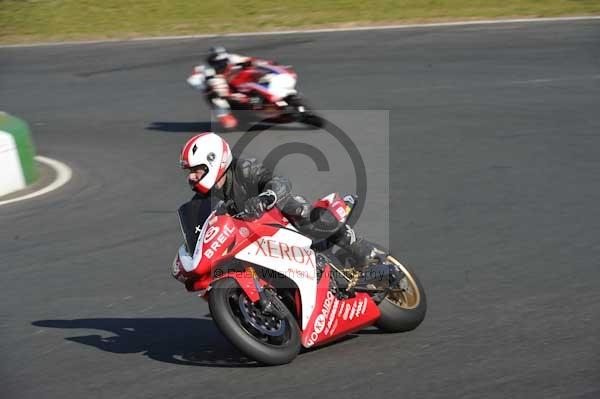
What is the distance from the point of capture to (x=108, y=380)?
6.02 metres

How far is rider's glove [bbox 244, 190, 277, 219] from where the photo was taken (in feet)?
19.4

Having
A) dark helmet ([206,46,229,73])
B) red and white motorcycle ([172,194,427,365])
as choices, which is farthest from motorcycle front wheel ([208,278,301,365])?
dark helmet ([206,46,229,73])

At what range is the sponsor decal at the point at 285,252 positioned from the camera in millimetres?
5914

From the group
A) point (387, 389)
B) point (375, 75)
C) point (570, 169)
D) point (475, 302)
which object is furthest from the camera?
point (375, 75)

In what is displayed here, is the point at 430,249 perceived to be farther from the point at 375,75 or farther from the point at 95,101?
the point at 95,101

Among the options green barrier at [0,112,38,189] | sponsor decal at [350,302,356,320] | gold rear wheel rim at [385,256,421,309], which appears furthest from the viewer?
green barrier at [0,112,38,189]

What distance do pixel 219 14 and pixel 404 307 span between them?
734 inches

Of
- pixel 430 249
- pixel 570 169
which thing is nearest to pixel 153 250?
pixel 430 249

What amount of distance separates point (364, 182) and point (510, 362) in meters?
5.72

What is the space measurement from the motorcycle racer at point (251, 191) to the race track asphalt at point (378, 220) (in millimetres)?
737

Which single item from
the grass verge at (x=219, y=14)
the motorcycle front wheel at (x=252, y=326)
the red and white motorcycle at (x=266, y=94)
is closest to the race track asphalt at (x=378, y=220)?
the motorcycle front wheel at (x=252, y=326)

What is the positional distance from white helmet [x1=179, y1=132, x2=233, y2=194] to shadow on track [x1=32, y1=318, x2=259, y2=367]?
3.91ft

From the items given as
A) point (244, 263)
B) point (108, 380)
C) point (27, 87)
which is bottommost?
point (27, 87)

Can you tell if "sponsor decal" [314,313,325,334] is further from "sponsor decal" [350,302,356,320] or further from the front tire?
the front tire
